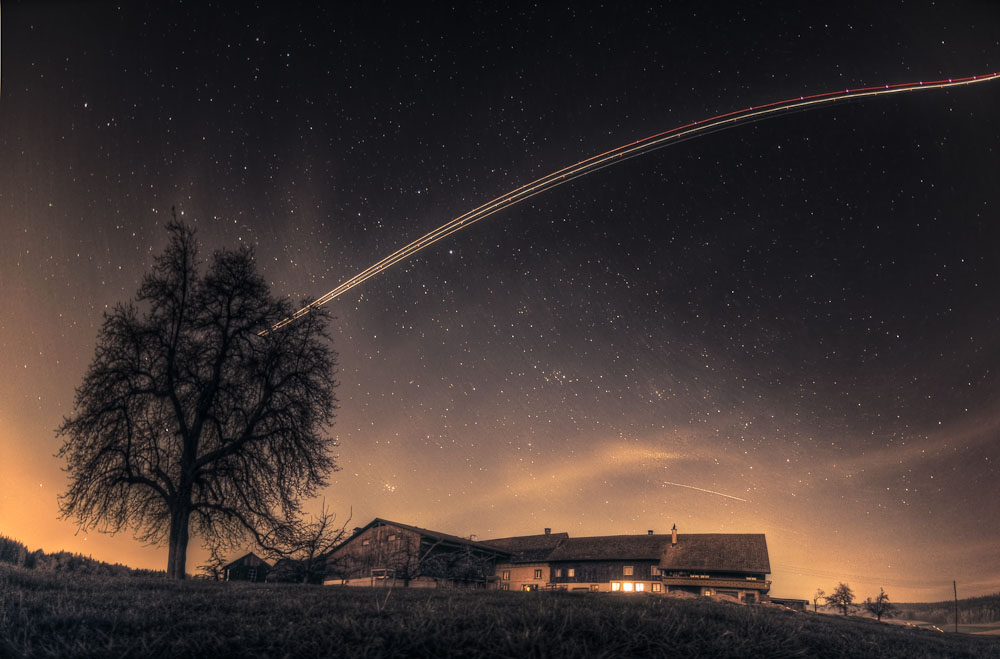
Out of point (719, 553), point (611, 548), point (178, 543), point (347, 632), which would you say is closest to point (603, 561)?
point (611, 548)

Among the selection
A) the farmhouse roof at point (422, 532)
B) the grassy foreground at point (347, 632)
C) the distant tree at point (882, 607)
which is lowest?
the distant tree at point (882, 607)

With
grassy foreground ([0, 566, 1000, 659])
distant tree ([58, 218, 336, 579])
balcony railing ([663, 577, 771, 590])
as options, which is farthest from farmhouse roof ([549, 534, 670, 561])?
grassy foreground ([0, 566, 1000, 659])

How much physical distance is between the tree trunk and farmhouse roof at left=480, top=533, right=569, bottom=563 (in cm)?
4407

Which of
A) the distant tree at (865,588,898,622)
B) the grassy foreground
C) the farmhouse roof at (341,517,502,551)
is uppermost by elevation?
the grassy foreground

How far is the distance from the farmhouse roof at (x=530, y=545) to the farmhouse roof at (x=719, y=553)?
40.8ft

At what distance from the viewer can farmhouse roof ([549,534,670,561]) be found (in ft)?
169

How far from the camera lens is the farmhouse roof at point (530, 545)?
56.8 meters

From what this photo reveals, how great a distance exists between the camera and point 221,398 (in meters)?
17.3

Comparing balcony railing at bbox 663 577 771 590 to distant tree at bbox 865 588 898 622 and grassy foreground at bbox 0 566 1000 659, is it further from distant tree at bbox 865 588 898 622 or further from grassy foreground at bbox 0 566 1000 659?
grassy foreground at bbox 0 566 1000 659

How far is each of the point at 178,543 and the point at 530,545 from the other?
50.1 metres

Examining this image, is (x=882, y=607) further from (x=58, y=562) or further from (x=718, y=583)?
(x=58, y=562)

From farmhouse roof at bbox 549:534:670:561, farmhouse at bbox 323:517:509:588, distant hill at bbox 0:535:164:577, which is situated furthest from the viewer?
farmhouse roof at bbox 549:534:670:561

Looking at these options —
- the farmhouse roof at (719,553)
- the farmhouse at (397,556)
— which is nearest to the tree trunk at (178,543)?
the farmhouse at (397,556)

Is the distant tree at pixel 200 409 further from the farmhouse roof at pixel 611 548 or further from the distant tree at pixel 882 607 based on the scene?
the distant tree at pixel 882 607
